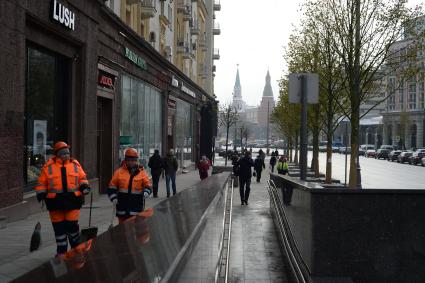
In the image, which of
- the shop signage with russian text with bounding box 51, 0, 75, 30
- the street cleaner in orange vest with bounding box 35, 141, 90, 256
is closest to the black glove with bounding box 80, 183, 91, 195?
the street cleaner in orange vest with bounding box 35, 141, 90, 256

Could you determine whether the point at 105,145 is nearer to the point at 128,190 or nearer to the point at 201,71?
the point at 128,190

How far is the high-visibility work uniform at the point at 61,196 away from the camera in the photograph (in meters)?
7.12

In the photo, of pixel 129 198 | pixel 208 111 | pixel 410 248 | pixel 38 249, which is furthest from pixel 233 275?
pixel 208 111

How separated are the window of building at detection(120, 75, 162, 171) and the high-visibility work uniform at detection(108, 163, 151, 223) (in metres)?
12.8

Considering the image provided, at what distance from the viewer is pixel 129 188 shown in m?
7.84

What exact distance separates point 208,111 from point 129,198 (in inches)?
1671

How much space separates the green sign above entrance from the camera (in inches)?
823

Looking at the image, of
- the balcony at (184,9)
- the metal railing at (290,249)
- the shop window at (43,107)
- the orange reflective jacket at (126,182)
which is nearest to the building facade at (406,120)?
the balcony at (184,9)

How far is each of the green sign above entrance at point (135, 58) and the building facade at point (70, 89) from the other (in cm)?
4

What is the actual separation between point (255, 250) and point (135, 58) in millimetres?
14223

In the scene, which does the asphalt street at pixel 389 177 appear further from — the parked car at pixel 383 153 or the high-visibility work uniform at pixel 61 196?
the parked car at pixel 383 153

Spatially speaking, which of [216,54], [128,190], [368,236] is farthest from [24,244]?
[216,54]

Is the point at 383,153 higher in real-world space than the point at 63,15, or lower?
lower

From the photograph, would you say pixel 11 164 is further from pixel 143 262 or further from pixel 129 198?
pixel 143 262
